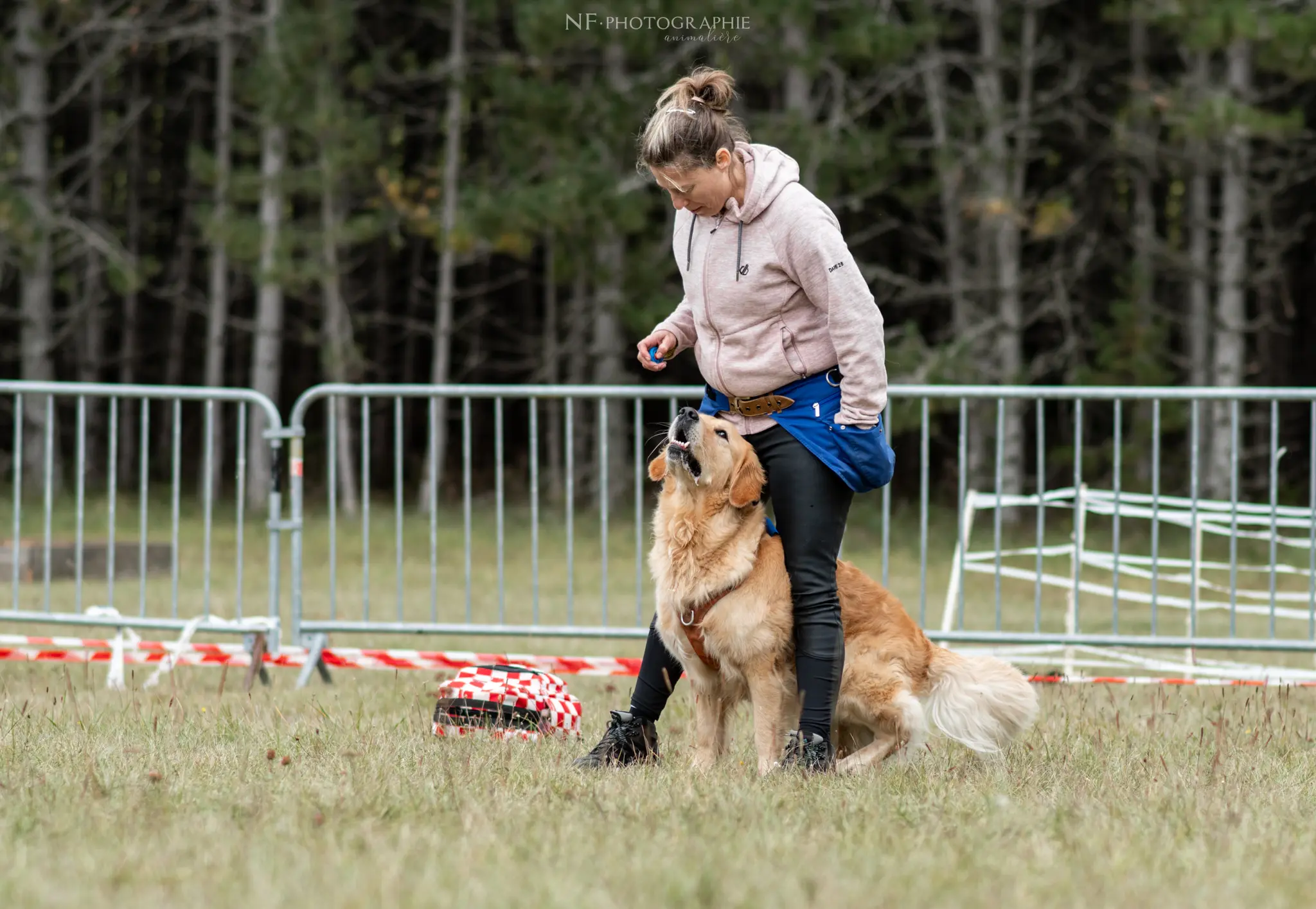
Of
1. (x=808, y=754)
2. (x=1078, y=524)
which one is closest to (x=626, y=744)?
(x=808, y=754)

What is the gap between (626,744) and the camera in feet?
14.9

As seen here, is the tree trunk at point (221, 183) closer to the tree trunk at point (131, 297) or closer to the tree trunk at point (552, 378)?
the tree trunk at point (131, 297)

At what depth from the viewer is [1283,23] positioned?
14.1 meters

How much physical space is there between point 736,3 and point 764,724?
41.7 ft

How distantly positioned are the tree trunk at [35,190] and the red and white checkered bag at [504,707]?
14.5 metres

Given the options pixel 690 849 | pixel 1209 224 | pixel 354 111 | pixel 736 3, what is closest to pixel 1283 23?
pixel 1209 224

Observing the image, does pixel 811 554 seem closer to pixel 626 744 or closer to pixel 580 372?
pixel 626 744

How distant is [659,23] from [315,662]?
35.9 ft

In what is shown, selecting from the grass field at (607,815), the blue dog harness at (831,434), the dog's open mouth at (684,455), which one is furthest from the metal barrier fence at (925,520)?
the blue dog harness at (831,434)

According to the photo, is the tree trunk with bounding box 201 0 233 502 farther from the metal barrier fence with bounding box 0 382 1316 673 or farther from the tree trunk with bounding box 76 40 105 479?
the tree trunk with bounding box 76 40 105 479

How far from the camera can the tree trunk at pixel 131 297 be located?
76.8ft

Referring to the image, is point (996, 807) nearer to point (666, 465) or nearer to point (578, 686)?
point (666, 465)

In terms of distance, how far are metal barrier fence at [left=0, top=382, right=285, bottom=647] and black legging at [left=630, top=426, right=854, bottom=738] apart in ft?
10.0

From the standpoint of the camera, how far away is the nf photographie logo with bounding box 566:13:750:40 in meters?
15.9
